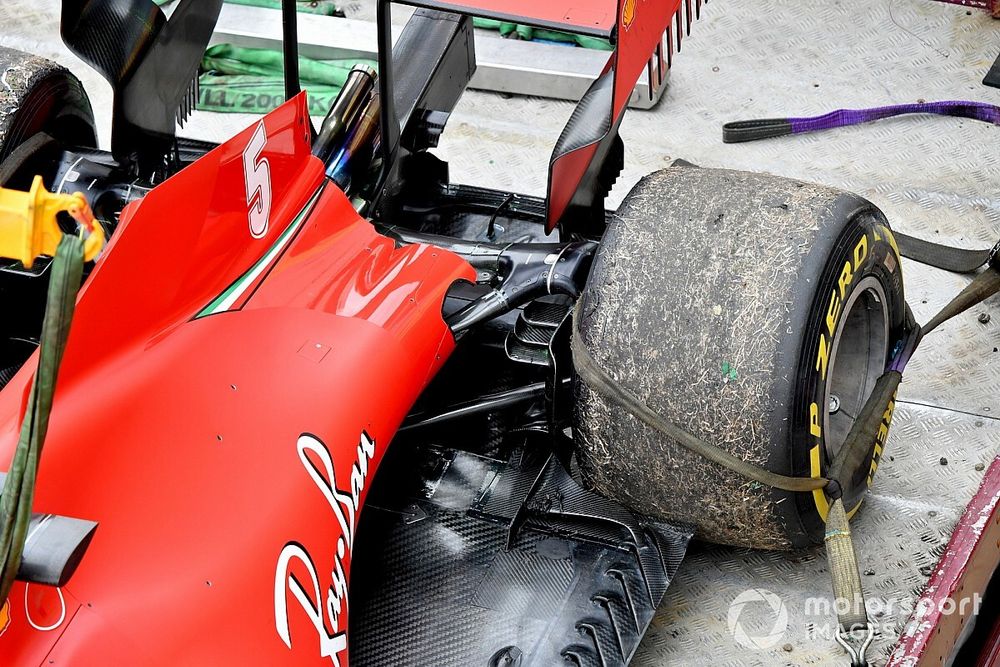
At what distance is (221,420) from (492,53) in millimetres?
2602

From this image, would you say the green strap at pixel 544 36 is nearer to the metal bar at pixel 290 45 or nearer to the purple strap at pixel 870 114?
the purple strap at pixel 870 114

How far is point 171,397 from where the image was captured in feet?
6.02

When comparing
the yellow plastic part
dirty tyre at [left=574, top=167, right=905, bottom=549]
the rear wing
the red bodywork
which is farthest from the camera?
the rear wing

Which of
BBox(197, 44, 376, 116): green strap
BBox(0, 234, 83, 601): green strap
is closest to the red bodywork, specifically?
BBox(0, 234, 83, 601): green strap

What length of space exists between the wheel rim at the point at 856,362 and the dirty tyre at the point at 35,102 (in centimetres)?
176

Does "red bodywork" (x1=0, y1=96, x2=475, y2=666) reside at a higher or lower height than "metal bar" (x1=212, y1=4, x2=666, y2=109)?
higher

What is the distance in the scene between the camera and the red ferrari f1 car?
1716mm

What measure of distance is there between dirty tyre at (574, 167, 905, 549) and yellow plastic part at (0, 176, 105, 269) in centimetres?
100

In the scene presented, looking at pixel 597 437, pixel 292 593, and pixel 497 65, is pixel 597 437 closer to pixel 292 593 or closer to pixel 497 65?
pixel 292 593

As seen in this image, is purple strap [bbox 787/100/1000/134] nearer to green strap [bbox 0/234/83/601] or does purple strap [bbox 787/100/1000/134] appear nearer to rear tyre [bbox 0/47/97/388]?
rear tyre [bbox 0/47/97/388]

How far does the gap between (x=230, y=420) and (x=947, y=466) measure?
1702 mm

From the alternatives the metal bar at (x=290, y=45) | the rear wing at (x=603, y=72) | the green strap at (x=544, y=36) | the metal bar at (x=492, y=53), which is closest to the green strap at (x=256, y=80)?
the metal bar at (x=492, y=53)

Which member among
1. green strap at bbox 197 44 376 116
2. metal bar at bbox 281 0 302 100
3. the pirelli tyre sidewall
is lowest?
green strap at bbox 197 44 376 116

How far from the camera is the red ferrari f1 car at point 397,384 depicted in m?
1.72
